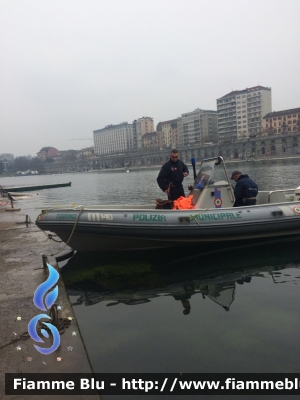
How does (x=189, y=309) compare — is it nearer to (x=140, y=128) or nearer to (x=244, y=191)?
(x=244, y=191)

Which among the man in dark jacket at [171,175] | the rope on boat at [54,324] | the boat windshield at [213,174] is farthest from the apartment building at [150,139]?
the rope on boat at [54,324]

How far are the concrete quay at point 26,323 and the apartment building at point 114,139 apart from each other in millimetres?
149919

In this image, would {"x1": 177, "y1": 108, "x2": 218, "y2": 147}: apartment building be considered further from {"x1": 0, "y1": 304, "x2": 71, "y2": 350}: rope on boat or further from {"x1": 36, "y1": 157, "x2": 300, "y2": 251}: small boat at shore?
{"x1": 0, "y1": 304, "x2": 71, "y2": 350}: rope on boat

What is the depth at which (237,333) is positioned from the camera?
11.8 ft

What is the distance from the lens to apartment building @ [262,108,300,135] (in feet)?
334

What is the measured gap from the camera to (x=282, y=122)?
106000 millimetres

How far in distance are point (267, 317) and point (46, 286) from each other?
8.59 ft

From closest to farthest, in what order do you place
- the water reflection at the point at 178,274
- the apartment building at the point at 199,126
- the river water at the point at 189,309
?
the river water at the point at 189,309
the water reflection at the point at 178,274
the apartment building at the point at 199,126

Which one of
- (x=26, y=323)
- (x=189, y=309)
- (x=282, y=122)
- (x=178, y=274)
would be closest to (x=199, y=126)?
(x=282, y=122)

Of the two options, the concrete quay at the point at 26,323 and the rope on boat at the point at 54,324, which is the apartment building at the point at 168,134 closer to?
the concrete quay at the point at 26,323

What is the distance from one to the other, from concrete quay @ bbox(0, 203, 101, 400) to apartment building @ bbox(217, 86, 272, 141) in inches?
4428

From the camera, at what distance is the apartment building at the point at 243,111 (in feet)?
382

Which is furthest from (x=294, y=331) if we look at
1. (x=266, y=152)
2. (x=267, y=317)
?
(x=266, y=152)

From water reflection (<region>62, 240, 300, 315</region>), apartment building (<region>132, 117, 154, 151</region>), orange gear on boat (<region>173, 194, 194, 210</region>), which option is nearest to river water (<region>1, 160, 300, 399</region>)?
water reflection (<region>62, 240, 300, 315</region>)
